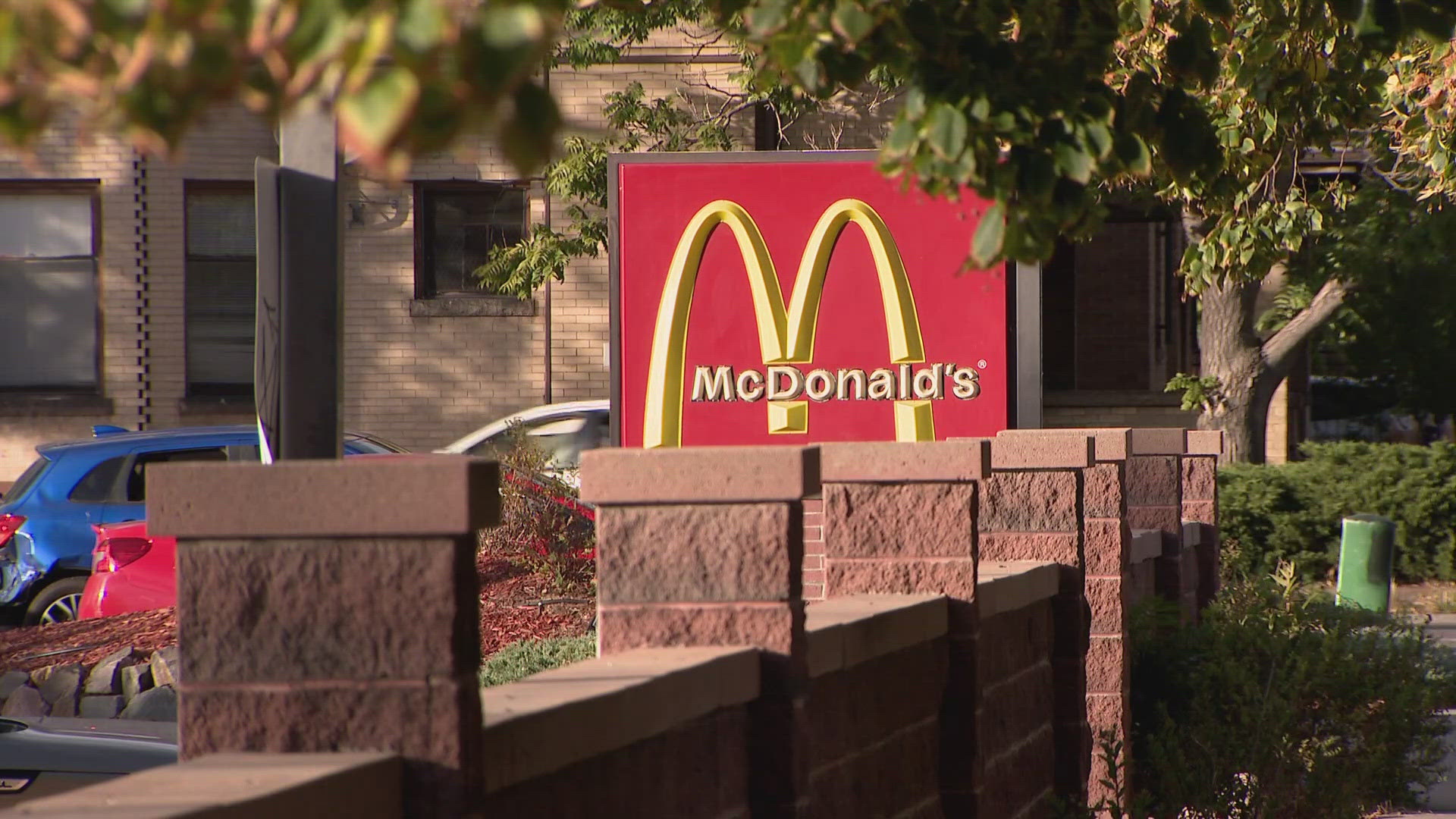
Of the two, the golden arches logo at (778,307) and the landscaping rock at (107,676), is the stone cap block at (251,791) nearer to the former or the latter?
the golden arches logo at (778,307)

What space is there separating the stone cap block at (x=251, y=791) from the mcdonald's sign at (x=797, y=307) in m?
5.66

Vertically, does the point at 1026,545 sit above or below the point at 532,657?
above

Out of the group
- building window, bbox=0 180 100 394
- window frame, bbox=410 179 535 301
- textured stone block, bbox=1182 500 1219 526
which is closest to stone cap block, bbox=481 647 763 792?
textured stone block, bbox=1182 500 1219 526

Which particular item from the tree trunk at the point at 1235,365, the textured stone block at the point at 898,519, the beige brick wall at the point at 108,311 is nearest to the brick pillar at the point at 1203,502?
the textured stone block at the point at 898,519

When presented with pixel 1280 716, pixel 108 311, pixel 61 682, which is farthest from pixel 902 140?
pixel 108 311

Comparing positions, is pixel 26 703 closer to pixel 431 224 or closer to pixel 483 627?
pixel 483 627

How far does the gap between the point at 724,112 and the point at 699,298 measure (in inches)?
429

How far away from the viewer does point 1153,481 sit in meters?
9.51

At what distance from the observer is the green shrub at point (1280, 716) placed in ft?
21.7

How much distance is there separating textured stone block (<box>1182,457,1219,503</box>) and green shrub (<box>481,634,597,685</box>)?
446cm

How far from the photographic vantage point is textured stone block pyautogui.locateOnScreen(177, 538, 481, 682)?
2447mm

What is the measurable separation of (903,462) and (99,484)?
9085mm

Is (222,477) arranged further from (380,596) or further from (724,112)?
(724,112)

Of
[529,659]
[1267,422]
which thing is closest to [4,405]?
[529,659]
